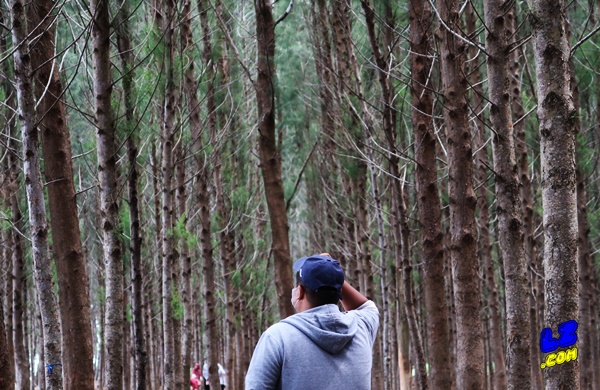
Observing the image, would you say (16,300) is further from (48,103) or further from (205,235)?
(48,103)

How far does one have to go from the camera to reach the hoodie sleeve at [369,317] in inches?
109

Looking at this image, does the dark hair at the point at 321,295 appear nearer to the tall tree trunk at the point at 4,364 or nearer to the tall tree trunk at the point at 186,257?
the tall tree trunk at the point at 4,364

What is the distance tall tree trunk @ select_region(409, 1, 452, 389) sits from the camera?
6957 millimetres

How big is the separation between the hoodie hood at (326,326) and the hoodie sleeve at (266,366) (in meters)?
0.11

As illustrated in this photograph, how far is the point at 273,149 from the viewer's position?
22.4 ft

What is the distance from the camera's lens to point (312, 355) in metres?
2.46

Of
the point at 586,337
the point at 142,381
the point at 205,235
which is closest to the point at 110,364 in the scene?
the point at 142,381

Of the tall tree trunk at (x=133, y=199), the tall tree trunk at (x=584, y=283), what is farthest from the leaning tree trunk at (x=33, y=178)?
the tall tree trunk at (x=584, y=283)

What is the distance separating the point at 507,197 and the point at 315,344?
130 inches

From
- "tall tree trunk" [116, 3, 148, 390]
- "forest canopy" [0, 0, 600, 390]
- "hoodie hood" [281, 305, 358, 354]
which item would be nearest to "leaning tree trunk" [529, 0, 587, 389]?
"forest canopy" [0, 0, 600, 390]

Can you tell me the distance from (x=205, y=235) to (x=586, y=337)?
6.48m

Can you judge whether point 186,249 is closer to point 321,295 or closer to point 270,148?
point 270,148

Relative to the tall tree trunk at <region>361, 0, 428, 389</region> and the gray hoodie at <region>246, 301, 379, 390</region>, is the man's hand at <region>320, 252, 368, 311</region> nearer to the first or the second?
the gray hoodie at <region>246, 301, 379, 390</region>

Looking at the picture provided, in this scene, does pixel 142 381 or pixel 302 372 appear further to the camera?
pixel 142 381
